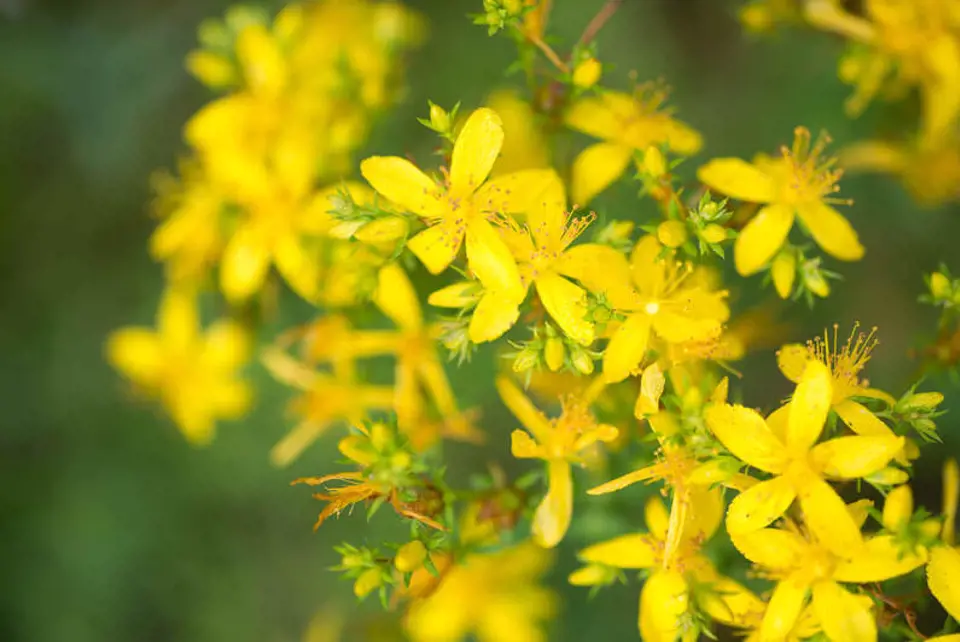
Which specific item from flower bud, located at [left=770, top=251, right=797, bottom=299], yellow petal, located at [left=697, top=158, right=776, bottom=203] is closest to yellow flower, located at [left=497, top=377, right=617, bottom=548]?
flower bud, located at [left=770, top=251, right=797, bottom=299]

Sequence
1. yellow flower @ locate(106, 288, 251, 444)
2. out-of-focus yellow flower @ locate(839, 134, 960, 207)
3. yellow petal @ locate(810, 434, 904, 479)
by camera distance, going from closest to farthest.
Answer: yellow petal @ locate(810, 434, 904, 479), out-of-focus yellow flower @ locate(839, 134, 960, 207), yellow flower @ locate(106, 288, 251, 444)

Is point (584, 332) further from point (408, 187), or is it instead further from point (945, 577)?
point (945, 577)

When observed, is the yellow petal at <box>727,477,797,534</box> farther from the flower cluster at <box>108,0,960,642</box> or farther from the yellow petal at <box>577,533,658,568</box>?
the yellow petal at <box>577,533,658,568</box>

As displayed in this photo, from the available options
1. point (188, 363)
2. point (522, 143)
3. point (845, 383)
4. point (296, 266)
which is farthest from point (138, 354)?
point (845, 383)

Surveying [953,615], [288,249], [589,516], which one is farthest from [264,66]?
[953,615]

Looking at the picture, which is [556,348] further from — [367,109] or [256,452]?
[256,452]
